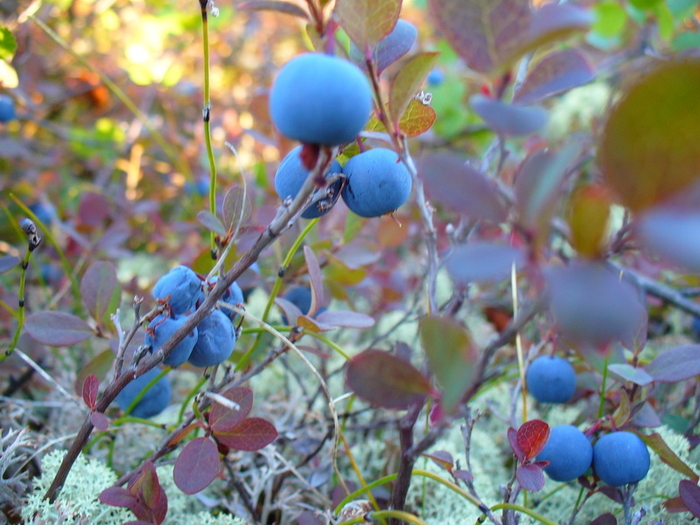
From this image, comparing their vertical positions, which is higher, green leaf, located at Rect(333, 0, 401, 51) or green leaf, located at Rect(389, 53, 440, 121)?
green leaf, located at Rect(333, 0, 401, 51)

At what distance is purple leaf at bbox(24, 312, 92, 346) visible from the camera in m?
0.63

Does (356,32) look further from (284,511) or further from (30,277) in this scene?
(30,277)

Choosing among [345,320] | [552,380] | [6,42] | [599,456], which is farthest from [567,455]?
[6,42]

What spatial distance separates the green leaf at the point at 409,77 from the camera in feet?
1.37

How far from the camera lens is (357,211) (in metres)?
0.51

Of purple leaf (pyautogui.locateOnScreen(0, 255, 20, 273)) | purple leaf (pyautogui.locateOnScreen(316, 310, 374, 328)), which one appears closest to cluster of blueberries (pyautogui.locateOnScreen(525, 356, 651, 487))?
purple leaf (pyautogui.locateOnScreen(316, 310, 374, 328))

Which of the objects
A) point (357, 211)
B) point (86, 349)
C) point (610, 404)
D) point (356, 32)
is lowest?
point (610, 404)

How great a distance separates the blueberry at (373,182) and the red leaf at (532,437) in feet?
0.94

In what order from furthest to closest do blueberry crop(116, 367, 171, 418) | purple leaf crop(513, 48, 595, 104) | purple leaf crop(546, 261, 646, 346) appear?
blueberry crop(116, 367, 171, 418) < purple leaf crop(513, 48, 595, 104) < purple leaf crop(546, 261, 646, 346)

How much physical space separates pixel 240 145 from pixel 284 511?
4.67ft

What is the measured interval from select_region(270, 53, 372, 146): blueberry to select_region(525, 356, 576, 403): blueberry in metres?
0.56

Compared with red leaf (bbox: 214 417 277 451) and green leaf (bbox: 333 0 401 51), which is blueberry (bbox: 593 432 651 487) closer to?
red leaf (bbox: 214 417 277 451)

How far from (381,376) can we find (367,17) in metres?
0.28

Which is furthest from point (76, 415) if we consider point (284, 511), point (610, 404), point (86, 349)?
point (610, 404)
